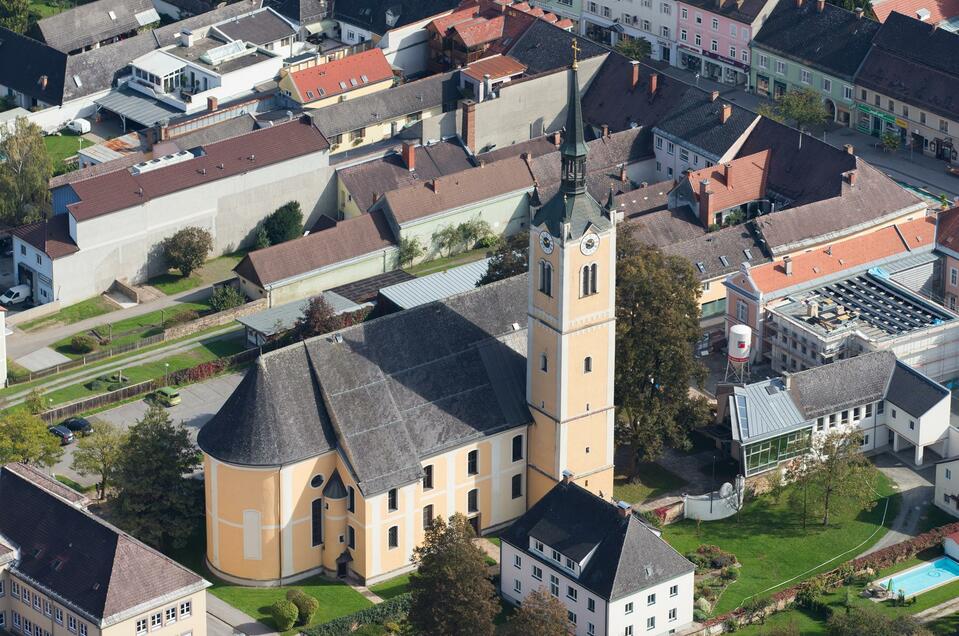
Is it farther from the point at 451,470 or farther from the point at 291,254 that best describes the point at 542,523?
the point at 291,254

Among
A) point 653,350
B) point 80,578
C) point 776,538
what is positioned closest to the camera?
point 80,578

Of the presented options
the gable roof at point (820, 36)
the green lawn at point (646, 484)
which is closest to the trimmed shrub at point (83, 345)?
the green lawn at point (646, 484)

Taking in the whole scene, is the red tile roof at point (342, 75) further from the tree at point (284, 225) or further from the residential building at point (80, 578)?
the residential building at point (80, 578)

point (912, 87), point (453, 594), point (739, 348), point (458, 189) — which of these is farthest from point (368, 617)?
point (912, 87)

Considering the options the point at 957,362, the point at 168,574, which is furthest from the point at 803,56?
the point at 168,574

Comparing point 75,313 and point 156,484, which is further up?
point 156,484

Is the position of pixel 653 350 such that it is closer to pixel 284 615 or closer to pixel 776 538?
pixel 776 538
